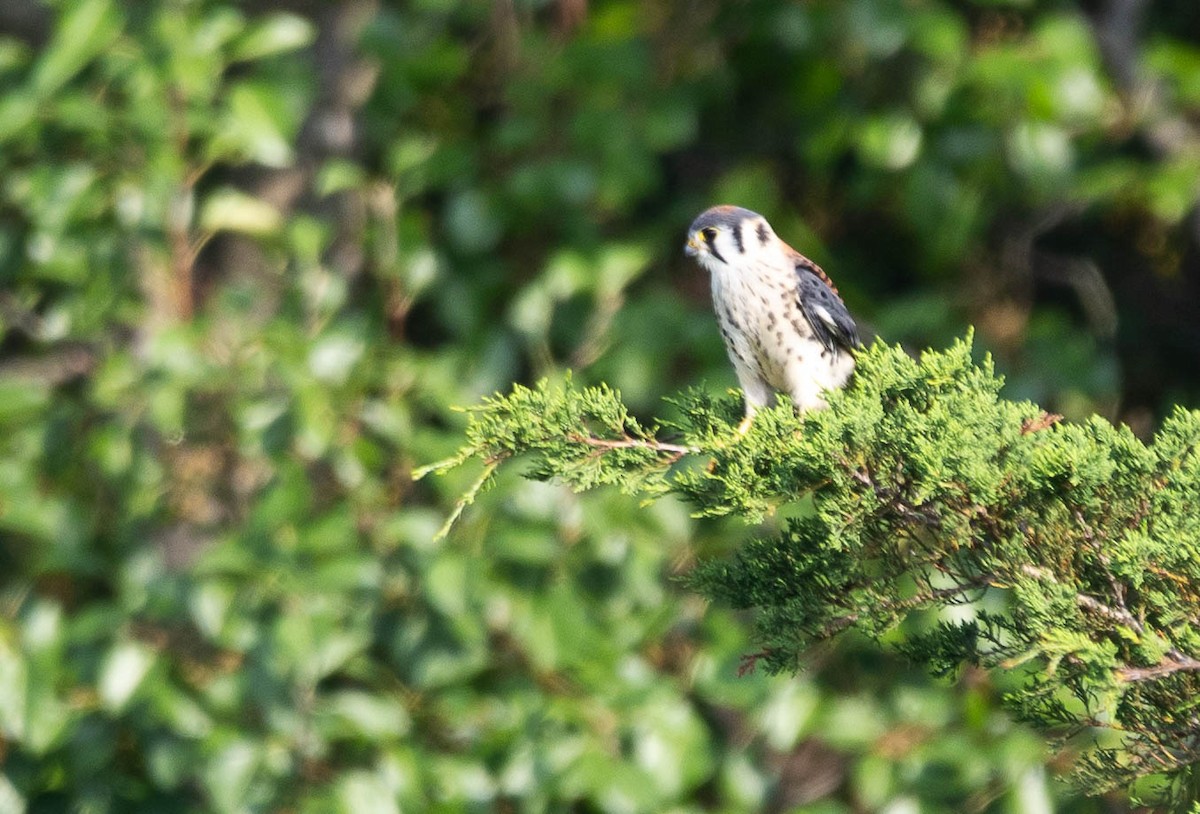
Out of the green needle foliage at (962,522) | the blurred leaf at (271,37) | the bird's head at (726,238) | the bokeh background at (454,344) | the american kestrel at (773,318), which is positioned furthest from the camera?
the blurred leaf at (271,37)

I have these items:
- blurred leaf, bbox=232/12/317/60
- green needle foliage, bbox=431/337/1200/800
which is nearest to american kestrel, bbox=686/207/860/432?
green needle foliage, bbox=431/337/1200/800

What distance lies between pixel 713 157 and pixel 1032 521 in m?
2.23

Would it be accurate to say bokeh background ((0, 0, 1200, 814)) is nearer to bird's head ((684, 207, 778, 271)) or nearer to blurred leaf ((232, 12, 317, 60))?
blurred leaf ((232, 12, 317, 60))

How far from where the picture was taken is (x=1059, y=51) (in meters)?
3.12

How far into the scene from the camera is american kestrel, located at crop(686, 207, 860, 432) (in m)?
2.55

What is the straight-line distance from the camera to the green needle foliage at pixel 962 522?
1.47m

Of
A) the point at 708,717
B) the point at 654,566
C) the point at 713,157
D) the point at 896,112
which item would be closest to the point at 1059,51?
the point at 896,112

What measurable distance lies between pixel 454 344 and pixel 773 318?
98 cm

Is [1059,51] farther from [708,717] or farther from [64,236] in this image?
[64,236]

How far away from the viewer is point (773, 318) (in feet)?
8.45

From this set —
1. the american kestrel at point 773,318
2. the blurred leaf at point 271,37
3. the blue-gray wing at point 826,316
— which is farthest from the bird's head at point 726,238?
the blurred leaf at point 271,37

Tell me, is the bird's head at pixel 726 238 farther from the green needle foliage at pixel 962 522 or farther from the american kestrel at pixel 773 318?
the green needle foliage at pixel 962 522

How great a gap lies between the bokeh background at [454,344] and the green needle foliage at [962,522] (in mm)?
1310

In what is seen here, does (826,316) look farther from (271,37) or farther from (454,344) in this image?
(271,37)
